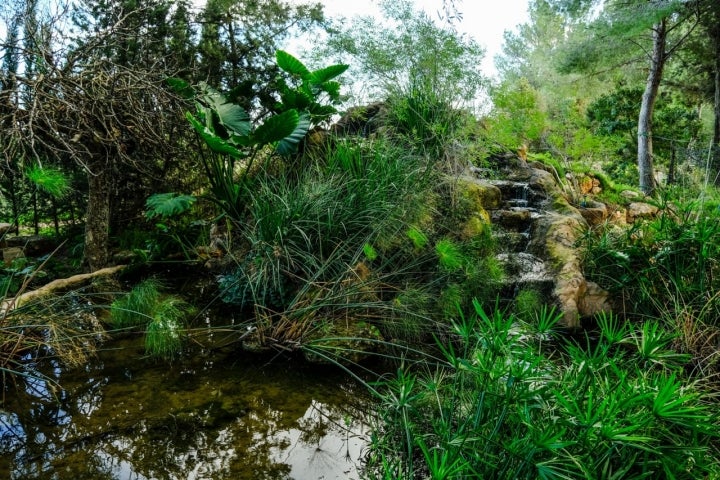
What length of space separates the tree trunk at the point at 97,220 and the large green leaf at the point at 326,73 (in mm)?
2951

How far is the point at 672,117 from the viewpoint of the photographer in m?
12.2

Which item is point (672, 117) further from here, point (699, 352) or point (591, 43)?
point (699, 352)

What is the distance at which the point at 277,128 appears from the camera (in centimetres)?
497

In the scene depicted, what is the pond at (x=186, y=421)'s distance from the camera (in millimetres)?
2191

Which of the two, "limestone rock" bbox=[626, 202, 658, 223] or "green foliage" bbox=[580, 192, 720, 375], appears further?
"limestone rock" bbox=[626, 202, 658, 223]

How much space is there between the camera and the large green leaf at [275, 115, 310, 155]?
536 cm

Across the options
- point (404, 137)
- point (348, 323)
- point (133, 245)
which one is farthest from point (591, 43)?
point (133, 245)

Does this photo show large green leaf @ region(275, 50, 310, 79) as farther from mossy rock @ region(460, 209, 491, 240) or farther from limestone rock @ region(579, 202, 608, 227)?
limestone rock @ region(579, 202, 608, 227)

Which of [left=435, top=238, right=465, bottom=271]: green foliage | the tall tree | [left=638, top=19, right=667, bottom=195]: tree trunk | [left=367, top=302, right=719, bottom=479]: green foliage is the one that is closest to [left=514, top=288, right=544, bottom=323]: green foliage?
[left=435, top=238, right=465, bottom=271]: green foliage

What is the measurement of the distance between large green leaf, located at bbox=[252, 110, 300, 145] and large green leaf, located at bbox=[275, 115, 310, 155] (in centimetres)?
19

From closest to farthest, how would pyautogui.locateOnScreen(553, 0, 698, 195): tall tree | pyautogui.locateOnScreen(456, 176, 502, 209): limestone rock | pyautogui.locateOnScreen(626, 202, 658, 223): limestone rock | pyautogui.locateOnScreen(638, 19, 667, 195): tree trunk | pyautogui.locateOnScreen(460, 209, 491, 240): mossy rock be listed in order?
pyautogui.locateOnScreen(460, 209, 491, 240): mossy rock → pyautogui.locateOnScreen(456, 176, 502, 209): limestone rock → pyautogui.locateOnScreen(626, 202, 658, 223): limestone rock → pyautogui.locateOnScreen(553, 0, 698, 195): tall tree → pyautogui.locateOnScreen(638, 19, 667, 195): tree trunk

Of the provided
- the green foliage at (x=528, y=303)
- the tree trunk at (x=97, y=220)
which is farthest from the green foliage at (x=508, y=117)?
the tree trunk at (x=97, y=220)

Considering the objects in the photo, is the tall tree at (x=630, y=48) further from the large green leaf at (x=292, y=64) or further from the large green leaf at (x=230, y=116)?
the large green leaf at (x=230, y=116)

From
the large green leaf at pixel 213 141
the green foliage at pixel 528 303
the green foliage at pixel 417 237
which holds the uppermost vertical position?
the large green leaf at pixel 213 141
